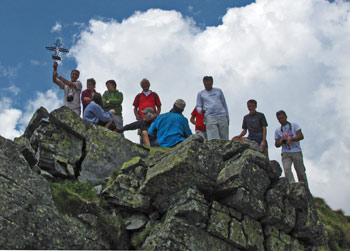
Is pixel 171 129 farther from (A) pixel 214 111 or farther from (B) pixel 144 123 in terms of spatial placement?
(A) pixel 214 111

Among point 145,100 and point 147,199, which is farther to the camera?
point 145,100

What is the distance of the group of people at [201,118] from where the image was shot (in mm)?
15328

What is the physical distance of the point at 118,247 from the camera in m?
10.2

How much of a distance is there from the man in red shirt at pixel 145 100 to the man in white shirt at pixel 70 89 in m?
2.60

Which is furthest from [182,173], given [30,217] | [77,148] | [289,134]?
[289,134]

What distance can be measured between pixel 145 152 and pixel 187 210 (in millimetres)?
4332

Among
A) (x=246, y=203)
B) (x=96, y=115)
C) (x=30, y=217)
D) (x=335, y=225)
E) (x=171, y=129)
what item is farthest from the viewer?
(x=335, y=225)

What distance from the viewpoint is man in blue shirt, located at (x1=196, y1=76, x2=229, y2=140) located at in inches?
638

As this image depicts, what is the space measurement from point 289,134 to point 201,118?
3738 millimetres

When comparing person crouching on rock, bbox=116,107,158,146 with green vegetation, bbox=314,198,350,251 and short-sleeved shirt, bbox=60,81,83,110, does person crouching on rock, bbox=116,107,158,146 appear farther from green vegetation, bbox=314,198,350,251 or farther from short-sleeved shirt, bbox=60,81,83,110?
green vegetation, bbox=314,198,350,251

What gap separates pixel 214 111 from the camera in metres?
16.2

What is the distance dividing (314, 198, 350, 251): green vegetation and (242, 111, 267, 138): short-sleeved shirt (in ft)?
13.6

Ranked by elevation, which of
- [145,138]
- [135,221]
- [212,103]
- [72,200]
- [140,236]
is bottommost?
[140,236]

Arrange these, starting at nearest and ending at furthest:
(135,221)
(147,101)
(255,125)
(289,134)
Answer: (135,221), (289,134), (255,125), (147,101)
